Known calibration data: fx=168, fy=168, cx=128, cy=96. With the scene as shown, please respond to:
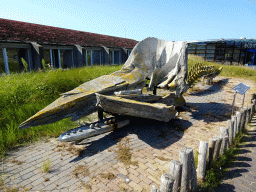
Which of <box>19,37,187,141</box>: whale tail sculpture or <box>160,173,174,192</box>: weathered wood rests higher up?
<box>19,37,187,141</box>: whale tail sculpture

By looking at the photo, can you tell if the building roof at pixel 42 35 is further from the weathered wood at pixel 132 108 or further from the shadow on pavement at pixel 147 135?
the weathered wood at pixel 132 108

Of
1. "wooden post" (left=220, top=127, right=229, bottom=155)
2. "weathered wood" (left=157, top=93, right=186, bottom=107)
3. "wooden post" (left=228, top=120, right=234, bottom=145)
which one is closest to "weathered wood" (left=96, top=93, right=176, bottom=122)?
"wooden post" (left=220, top=127, right=229, bottom=155)

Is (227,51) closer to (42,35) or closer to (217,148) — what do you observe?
(42,35)

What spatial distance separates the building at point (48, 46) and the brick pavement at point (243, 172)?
865 centimetres

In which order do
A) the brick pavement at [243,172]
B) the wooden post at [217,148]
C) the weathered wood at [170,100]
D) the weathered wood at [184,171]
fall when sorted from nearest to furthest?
the weathered wood at [184,171]
the brick pavement at [243,172]
the wooden post at [217,148]
the weathered wood at [170,100]

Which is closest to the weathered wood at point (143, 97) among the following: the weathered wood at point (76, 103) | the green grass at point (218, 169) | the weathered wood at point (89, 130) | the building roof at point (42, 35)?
the weathered wood at point (76, 103)

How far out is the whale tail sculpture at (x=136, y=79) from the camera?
11.3 feet

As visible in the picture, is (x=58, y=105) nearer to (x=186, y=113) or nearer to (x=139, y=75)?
(x=139, y=75)

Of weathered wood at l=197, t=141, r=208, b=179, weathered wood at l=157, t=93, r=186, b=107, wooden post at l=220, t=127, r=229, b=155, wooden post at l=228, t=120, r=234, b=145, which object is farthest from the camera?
weathered wood at l=157, t=93, r=186, b=107

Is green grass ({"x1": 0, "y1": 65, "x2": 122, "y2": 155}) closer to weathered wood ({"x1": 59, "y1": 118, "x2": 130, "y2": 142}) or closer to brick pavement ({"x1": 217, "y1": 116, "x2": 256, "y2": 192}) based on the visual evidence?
weathered wood ({"x1": 59, "y1": 118, "x2": 130, "y2": 142})

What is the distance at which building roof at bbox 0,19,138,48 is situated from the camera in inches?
480

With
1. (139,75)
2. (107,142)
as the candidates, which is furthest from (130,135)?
(139,75)

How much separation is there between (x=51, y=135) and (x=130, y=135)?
7.31 ft

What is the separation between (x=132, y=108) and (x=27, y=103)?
436cm
